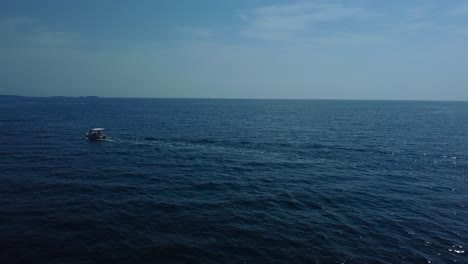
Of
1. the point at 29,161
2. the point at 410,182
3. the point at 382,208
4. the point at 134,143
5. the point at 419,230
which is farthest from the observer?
the point at 134,143

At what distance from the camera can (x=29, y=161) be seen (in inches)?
1886

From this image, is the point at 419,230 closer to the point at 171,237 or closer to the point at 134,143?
the point at 171,237

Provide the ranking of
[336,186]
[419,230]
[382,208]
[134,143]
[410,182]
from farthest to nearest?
1. [134,143]
2. [410,182]
3. [336,186]
4. [382,208]
5. [419,230]

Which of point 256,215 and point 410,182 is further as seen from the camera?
point 410,182

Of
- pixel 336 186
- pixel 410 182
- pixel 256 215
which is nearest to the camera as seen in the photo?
pixel 256 215

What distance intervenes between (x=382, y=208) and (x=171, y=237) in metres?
23.3

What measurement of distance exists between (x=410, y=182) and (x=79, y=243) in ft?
138

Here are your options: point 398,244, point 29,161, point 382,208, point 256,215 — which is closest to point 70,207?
point 256,215

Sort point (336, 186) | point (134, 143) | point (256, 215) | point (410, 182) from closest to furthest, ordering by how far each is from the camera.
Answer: point (256, 215), point (336, 186), point (410, 182), point (134, 143)

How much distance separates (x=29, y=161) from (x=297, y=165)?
4537 cm

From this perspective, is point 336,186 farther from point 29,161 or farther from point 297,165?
point 29,161

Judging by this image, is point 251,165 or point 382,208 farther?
point 251,165

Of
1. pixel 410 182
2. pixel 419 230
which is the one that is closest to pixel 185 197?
pixel 419 230

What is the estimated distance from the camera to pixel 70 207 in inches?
1176
